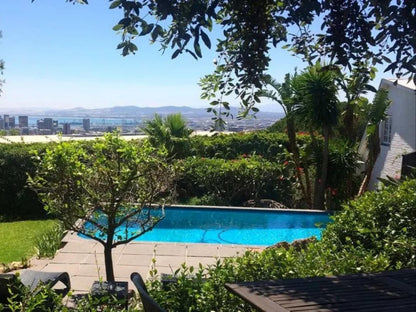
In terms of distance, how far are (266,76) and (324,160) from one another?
936 cm

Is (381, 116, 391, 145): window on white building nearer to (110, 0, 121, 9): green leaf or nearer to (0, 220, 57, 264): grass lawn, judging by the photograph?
(0, 220, 57, 264): grass lawn

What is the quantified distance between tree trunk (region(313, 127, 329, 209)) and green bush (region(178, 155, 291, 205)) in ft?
4.25

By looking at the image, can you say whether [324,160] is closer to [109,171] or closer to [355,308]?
[109,171]

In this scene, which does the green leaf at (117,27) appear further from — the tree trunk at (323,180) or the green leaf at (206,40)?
the tree trunk at (323,180)

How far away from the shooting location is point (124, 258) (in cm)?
757

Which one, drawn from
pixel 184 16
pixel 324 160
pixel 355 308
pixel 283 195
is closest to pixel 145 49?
pixel 184 16

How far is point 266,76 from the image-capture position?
316 cm

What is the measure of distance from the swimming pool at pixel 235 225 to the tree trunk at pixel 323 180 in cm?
73

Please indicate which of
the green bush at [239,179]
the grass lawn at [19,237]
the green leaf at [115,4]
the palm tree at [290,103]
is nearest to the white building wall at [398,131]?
the palm tree at [290,103]

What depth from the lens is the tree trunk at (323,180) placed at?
12000mm

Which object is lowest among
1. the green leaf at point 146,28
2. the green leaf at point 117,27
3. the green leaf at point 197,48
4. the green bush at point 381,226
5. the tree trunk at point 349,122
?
→ the green bush at point 381,226

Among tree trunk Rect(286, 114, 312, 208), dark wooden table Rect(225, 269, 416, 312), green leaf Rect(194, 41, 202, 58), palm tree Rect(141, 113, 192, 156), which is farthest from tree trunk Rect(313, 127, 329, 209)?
green leaf Rect(194, 41, 202, 58)

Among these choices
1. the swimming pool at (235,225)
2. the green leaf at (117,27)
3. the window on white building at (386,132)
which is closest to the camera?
the green leaf at (117,27)

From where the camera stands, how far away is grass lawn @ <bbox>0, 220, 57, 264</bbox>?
7.73 metres
